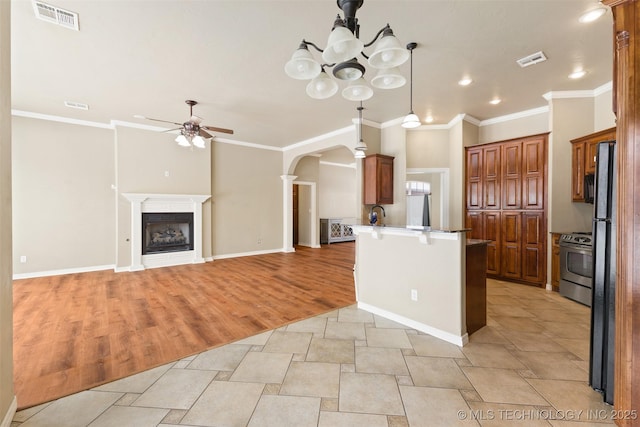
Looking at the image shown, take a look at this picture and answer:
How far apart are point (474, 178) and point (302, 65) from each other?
4.45 m

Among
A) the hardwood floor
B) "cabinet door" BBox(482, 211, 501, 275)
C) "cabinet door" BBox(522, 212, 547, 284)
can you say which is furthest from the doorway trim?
"cabinet door" BBox(522, 212, 547, 284)

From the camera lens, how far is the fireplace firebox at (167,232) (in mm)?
5684

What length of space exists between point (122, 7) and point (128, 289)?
3.82 meters

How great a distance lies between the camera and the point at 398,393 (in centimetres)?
182

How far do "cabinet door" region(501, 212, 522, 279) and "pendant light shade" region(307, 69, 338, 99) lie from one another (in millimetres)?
4206

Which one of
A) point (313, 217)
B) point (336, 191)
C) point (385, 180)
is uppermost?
point (336, 191)

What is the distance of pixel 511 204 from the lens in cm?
450

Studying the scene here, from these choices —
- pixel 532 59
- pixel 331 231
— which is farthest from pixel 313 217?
pixel 532 59

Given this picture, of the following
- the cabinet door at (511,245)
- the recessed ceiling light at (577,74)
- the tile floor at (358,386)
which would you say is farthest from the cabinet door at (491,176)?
the tile floor at (358,386)

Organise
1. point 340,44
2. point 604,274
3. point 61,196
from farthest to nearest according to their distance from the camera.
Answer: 1. point 61,196
2. point 604,274
3. point 340,44

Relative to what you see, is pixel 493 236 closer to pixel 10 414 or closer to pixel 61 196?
pixel 10 414

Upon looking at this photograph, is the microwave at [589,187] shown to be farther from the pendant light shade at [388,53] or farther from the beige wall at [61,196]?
the beige wall at [61,196]

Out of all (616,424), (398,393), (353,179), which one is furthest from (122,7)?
(353,179)

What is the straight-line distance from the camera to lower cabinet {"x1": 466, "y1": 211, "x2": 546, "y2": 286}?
4207mm
